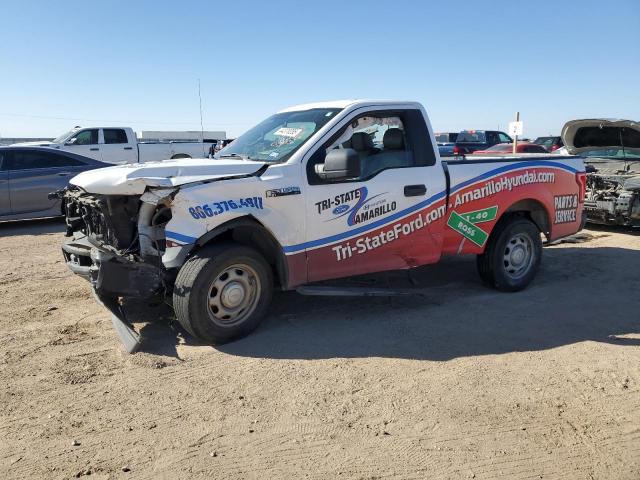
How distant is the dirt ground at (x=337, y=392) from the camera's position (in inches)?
119

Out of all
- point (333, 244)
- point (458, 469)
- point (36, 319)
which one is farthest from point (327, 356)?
point (36, 319)

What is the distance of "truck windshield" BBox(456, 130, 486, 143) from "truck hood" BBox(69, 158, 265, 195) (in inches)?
901

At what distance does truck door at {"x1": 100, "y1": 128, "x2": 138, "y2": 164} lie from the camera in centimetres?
1769

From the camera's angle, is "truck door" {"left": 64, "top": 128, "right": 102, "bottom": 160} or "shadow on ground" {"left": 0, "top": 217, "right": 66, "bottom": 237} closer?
"shadow on ground" {"left": 0, "top": 217, "right": 66, "bottom": 237}

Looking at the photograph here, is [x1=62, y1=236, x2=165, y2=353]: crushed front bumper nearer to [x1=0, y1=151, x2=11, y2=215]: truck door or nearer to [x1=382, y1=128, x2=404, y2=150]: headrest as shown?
[x1=382, y1=128, x2=404, y2=150]: headrest

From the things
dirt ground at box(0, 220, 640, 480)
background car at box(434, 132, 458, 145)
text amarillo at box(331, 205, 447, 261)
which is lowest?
dirt ground at box(0, 220, 640, 480)

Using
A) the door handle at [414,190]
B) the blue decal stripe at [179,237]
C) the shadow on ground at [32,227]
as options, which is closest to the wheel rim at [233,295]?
the blue decal stripe at [179,237]

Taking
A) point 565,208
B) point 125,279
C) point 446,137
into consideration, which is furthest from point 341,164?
point 446,137

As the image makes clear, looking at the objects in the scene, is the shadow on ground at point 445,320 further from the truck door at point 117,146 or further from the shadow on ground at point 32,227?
the truck door at point 117,146

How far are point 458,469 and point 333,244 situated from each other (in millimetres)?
2389

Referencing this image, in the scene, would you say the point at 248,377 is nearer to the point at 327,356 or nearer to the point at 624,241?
the point at 327,356

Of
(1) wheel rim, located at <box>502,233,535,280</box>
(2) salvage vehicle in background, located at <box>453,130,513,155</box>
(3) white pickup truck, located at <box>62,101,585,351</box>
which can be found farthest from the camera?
(2) salvage vehicle in background, located at <box>453,130,513,155</box>

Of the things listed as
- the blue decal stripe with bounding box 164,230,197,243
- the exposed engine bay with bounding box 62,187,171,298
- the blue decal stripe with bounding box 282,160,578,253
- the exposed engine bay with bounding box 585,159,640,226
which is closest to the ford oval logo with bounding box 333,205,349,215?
the blue decal stripe with bounding box 282,160,578,253

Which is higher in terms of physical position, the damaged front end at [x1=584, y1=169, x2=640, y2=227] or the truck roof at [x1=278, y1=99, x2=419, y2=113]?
the truck roof at [x1=278, y1=99, x2=419, y2=113]
